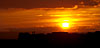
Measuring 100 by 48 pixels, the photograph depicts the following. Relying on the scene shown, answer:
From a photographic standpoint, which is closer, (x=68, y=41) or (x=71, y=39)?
(x=68, y=41)

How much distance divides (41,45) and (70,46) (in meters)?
11.7

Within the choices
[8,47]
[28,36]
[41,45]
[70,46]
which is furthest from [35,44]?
[28,36]

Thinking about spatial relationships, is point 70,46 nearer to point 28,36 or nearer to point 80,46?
point 80,46

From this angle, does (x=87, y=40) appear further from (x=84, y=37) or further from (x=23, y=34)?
(x=23, y=34)

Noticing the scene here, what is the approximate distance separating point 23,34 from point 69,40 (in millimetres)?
22588

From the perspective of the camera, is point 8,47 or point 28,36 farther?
point 28,36

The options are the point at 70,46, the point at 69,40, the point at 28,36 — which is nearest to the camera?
the point at 70,46

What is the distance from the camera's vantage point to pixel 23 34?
8994cm

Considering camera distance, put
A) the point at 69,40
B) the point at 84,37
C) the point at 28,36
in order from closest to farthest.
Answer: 1. the point at 69,40
2. the point at 84,37
3. the point at 28,36

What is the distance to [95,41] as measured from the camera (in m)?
69.6

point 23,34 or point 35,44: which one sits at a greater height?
point 35,44

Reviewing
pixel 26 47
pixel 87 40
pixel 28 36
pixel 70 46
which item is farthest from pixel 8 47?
pixel 28 36

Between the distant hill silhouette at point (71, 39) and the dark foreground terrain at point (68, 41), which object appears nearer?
the dark foreground terrain at point (68, 41)

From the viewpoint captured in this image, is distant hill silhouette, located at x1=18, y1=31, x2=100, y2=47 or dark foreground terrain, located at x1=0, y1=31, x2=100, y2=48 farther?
distant hill silhouette, located at x1=18, y1=31, x2=100, y2=47
